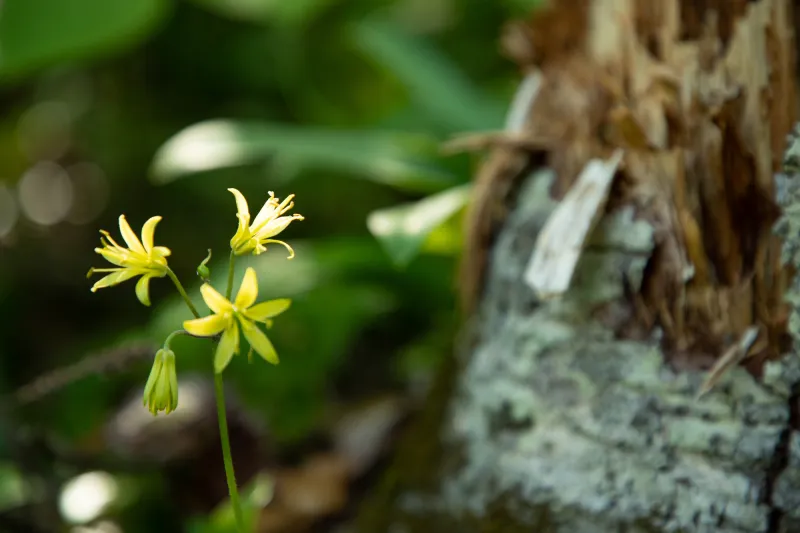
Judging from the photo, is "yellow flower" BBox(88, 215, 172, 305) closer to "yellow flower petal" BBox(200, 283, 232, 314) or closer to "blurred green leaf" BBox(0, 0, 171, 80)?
"yellow flower petal" BBox(200, 283, 232, 314)

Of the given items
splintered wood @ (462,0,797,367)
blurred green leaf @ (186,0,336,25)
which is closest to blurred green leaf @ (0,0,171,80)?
blurred green leaf @ (186,0,336,25)

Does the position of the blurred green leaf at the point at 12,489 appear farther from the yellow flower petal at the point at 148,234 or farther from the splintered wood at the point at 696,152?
the splintered wood at the point at 696,152

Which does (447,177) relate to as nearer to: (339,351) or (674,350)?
(339,351)

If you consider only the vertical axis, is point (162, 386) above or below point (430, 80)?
below

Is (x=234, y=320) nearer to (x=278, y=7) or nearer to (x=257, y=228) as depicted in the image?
(x=257, y=228)

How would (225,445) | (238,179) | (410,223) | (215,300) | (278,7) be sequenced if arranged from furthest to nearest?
1. (238,179)
2. (278,7)
3. (410,223)
4. (225,445)
5. (215,300)

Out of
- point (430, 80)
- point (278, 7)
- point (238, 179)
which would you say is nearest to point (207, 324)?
point (430, 80)
